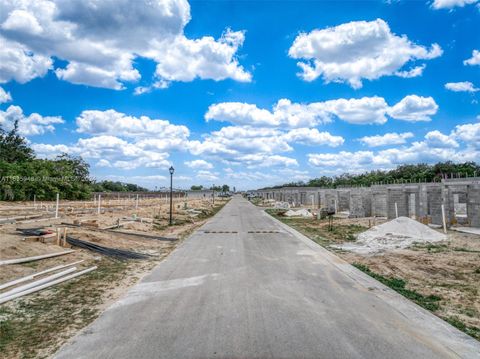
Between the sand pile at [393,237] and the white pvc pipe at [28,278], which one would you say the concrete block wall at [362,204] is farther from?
the white pvc pipe at [28,278]

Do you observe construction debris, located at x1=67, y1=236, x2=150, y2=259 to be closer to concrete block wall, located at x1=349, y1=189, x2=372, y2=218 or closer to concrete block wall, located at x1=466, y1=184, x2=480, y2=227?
concrete block wall, located at x1=466, y1=184, x2=480, y2=227

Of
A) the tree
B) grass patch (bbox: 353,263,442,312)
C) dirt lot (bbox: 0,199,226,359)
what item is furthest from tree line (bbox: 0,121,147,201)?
grass patch (bbox: 353,263,442,312)

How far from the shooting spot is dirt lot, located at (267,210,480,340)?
7535 millimetres

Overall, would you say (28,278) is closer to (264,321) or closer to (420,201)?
(264,321)

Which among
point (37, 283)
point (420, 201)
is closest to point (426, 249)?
point (420, 201)

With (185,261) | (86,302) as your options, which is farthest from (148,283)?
(185,261)

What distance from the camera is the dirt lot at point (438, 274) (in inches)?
297

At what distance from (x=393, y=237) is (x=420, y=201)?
9.15 meters

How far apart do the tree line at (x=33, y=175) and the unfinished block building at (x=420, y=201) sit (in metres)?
41.4

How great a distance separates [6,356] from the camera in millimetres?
5066

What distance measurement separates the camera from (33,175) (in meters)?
51.8

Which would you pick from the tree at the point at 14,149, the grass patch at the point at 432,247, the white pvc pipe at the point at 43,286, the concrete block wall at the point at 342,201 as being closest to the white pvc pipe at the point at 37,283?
the white pvc pipe at the point at 43,286

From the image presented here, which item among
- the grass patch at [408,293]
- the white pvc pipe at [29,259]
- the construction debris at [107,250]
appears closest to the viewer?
the grass patch at [408,293]

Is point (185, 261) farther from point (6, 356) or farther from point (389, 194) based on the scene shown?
point (389, 194)
